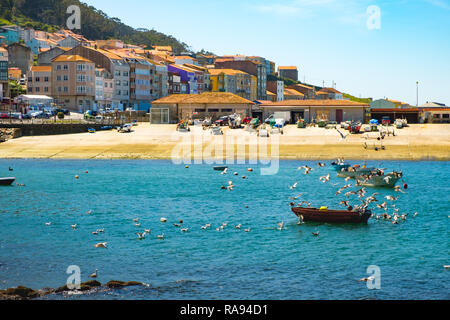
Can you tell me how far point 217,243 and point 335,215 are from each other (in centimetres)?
843

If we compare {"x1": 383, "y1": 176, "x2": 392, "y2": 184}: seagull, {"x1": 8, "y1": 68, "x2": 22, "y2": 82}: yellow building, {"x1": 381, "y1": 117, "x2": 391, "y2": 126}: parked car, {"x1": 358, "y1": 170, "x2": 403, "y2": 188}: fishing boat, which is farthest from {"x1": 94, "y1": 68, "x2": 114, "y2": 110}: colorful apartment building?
{"x1": 383, "y1": 176, "x2": 392, "y2": 184}: seagull

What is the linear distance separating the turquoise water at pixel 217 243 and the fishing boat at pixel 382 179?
3.98 feet

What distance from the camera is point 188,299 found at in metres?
24.8

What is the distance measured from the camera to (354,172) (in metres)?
59.6

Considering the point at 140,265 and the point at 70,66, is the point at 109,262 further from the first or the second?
the point at 70,66

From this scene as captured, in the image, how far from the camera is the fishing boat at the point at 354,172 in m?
58.1

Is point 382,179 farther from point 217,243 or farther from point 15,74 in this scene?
point 15,74

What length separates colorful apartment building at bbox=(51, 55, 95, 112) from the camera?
5659 inches

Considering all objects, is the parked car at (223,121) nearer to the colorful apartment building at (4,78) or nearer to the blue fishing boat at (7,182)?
the blue fishing boat at (7,182)

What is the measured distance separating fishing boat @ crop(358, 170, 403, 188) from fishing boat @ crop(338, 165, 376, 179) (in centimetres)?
133

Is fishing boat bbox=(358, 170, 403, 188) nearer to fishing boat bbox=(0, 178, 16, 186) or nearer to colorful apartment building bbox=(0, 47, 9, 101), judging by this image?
fishing boat bbox=(0, 178, 16, 186)

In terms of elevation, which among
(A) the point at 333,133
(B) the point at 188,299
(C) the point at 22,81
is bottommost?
(B) the point at 188,299

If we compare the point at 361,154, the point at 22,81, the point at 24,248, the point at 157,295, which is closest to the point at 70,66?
the point at 22,81
